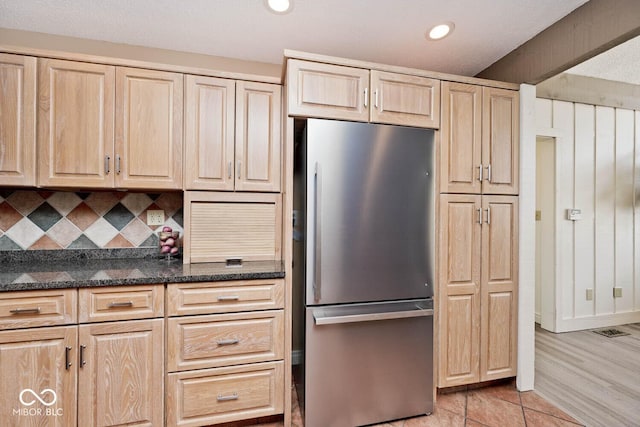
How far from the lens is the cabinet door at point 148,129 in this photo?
1.81 metres

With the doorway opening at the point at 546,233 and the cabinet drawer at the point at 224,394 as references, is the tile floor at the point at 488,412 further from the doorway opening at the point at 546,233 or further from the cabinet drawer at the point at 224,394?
the doorway opening at the point at 546,233

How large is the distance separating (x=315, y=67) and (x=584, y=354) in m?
3.33

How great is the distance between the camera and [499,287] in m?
2.09

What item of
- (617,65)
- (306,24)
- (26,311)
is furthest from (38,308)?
(617,65)

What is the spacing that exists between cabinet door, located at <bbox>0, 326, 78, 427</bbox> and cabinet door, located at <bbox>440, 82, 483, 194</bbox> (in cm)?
227

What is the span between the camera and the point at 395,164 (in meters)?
1.80

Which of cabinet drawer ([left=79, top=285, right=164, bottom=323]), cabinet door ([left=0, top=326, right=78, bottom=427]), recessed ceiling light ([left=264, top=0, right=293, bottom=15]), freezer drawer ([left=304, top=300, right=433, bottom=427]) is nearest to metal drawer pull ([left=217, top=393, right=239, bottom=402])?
freezer drawer ([left=304, top=300, right=433, bottom=427])

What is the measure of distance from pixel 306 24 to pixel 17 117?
1743 millimetres

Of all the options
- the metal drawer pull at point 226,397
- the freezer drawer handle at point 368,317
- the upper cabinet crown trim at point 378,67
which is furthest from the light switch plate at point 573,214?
the metal drawer pull at point 226,397

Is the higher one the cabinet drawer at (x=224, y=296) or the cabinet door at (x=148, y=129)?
the cabinet door at (x=148, y=129)

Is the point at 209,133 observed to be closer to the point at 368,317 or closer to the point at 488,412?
the point at 368,317

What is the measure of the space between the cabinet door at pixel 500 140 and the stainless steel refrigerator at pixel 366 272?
0.47 meters

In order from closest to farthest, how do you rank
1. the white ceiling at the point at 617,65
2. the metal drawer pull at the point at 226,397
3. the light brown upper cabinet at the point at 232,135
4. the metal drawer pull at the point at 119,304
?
the metal drawer pull at the point at 119,304, the metal drawer pull at the point at 226,397, the light brown upper cabinet at the point at 232,135, the white ceiling at the point at 617,65

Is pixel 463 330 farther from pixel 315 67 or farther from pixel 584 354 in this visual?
pixel 315 67
